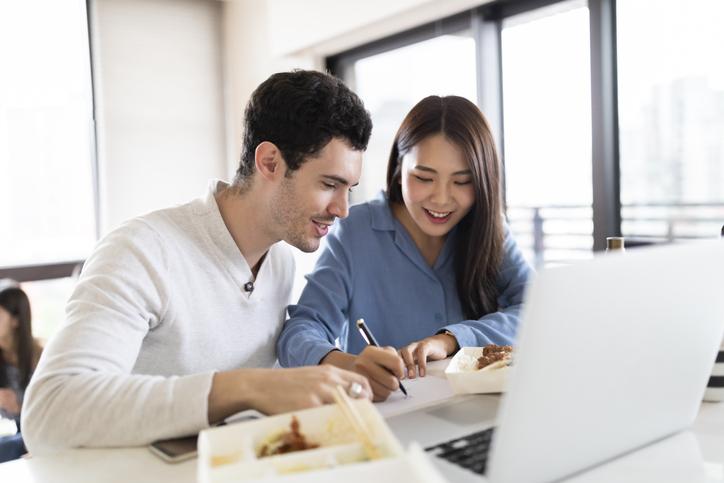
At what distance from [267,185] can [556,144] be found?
1718mm

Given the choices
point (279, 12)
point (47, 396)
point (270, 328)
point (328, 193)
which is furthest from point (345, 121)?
point (279, 12)

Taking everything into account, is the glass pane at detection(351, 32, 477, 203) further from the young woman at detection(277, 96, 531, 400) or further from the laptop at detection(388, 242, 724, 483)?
the laptop at detection(388, 242, 724, 483)

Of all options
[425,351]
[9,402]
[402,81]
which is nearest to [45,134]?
[9,402]

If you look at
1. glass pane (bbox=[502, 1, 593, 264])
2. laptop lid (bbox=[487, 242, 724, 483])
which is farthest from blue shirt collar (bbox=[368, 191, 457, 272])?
glass pane (bbox=[502, 1, 593, 264])

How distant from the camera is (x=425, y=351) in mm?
1302

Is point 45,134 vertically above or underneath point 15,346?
above

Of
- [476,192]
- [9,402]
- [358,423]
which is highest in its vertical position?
[476,192]

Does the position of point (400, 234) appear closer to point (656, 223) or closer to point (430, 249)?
point (430, 249)

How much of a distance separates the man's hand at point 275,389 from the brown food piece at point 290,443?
0.18 m

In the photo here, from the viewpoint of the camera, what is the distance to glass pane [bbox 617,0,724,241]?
2289 mm

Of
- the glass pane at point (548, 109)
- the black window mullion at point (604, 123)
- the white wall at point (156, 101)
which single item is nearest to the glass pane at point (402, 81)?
the glass pane at point (548, 109)

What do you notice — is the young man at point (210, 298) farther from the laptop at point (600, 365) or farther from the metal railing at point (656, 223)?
the metal railing at point (656, 223)

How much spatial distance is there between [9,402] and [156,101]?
6.90ft

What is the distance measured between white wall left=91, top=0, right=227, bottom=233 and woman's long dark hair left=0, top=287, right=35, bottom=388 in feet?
4.35
